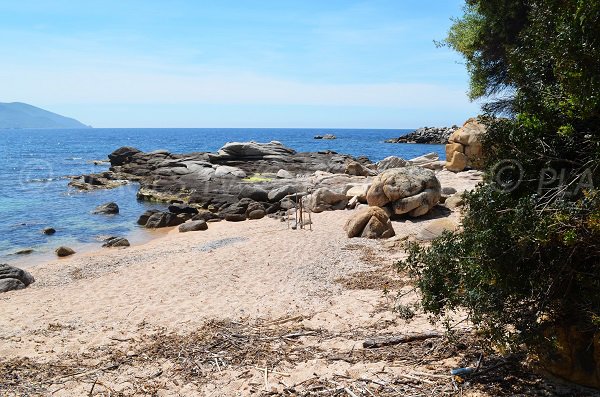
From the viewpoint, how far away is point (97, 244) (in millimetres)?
21844

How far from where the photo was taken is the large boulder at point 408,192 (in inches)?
773

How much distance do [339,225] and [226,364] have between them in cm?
1254

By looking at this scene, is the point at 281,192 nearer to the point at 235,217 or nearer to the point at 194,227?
the point at 235,217

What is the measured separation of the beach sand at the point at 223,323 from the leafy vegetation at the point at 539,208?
1.37 metres

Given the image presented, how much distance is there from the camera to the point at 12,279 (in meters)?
14.5

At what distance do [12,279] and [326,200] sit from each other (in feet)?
45.9

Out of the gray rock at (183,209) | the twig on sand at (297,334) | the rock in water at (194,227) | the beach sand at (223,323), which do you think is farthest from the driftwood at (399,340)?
the gray rock at (183,209)

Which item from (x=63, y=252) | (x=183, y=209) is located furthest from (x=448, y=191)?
(x=63, y=252)

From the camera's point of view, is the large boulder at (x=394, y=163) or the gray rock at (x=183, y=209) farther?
the large boulder at (x=394, y=163)

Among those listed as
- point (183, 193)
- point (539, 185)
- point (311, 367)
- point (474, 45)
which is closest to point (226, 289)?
point (311, 367)

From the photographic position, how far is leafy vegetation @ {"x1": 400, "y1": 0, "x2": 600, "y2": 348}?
5.03 m

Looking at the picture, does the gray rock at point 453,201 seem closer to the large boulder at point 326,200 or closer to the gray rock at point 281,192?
the large boulder at point 326,200

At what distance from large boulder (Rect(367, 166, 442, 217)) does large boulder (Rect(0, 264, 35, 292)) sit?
13.0 meters

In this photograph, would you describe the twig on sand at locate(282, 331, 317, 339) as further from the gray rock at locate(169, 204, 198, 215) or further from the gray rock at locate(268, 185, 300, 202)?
the gray rock at locate(169, 204, 198, 215)
